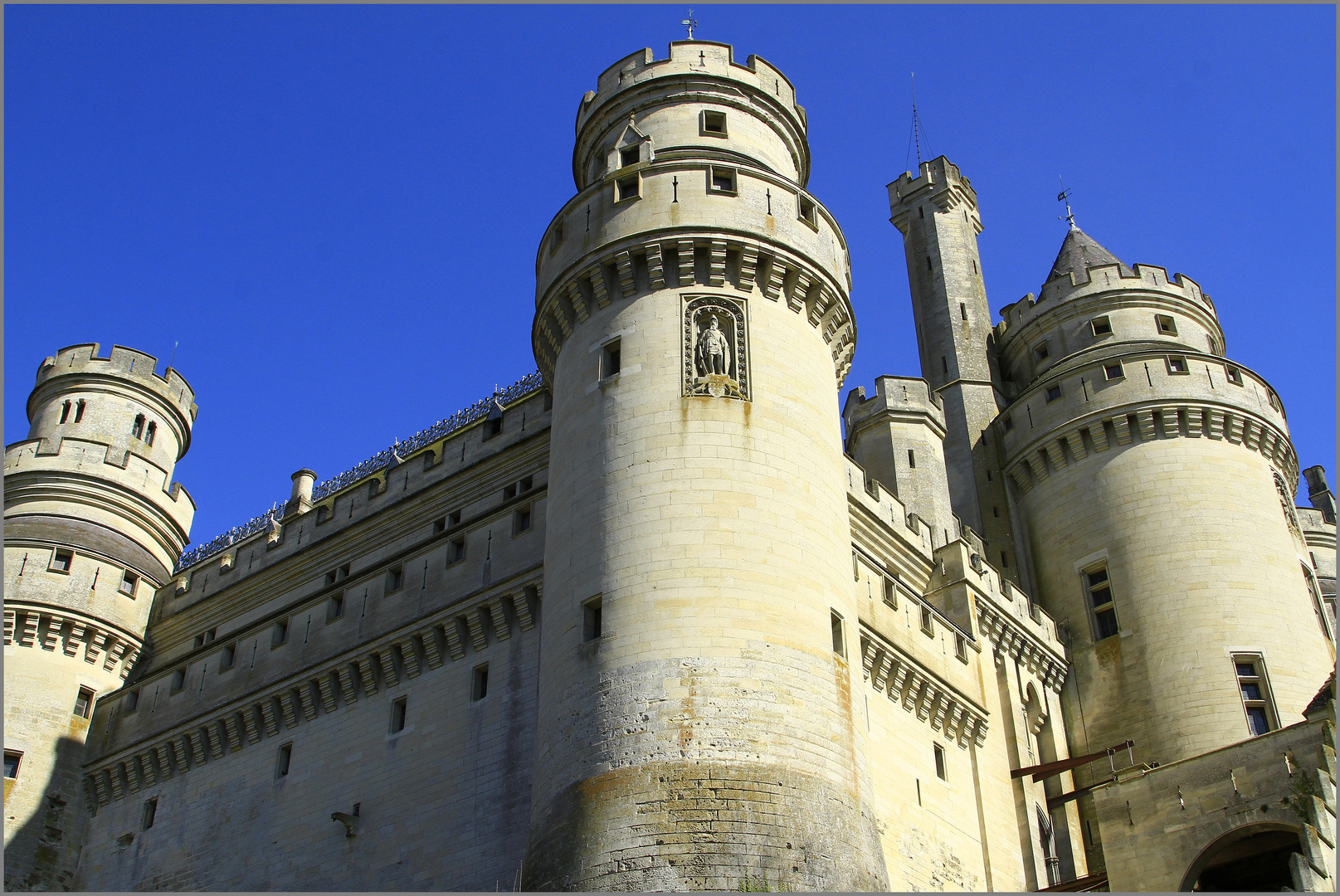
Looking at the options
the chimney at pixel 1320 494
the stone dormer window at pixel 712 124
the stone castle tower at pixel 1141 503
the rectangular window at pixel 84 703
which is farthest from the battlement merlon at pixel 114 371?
the chimney at pixel 1320 494

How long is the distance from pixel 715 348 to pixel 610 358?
1.95 m

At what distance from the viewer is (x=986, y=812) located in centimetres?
2523

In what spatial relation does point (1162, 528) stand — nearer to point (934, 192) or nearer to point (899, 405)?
point (899, 405)

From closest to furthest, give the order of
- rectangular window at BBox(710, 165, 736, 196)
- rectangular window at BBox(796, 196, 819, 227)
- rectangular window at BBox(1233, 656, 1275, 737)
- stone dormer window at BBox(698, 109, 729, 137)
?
rectangular window at BBox(710, 165, 736, 196) < rectangular window at BBox(796, 196, 819, 227) < stone dormer window at BBox(698, 109, 729, 137) < rectangular window at BBox(1233, 656, 1275, 737)

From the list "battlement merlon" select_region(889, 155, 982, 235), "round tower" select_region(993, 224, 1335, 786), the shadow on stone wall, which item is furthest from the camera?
"battlement merlon" select_region(889, 155, 982, 235)

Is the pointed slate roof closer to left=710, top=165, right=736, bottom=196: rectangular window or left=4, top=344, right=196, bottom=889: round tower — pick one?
left=710, top=165, right=736, bottom=196: rectangular window

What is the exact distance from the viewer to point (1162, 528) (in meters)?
30.5

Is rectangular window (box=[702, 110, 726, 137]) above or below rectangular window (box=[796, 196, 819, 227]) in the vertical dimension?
above

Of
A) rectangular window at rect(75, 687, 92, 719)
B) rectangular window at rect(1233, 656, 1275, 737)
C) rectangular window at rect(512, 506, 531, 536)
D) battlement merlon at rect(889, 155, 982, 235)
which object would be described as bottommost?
rectangular window at rect(1233, 656, 1275, 737)

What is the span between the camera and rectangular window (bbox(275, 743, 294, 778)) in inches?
1028

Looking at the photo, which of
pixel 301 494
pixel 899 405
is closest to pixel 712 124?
pixel 899 405

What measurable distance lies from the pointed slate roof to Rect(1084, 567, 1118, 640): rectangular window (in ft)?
34.0

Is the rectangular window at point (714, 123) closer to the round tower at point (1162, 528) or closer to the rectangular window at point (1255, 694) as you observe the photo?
the round tower at point (1162, 528)

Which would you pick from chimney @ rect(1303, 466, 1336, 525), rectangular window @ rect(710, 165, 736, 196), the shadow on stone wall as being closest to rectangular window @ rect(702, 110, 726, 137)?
rectangular window @ rect(710, 165, 736, 196)
